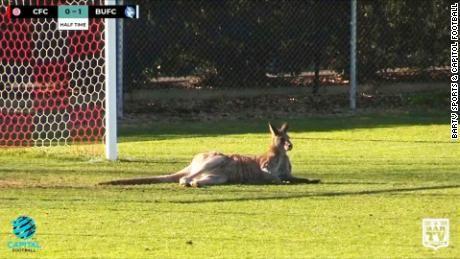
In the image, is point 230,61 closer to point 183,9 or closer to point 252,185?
point 183,9

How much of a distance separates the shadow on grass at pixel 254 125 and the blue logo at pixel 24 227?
7.00m

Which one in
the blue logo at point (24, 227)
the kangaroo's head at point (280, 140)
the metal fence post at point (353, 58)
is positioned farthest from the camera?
the metal fence post at point (353, 58)

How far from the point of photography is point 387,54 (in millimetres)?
21125

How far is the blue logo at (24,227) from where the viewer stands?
861 centimetres

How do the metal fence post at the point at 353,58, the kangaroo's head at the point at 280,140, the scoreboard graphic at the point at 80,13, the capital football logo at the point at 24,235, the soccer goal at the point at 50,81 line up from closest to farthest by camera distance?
the capital football logo at the point at 24,235
the kangaroo's head at the point at 280,140
the scoreboard graphic at the point at 80,13
the soccer goal at the point at 50,81
the metal fence post at the point at 353,58

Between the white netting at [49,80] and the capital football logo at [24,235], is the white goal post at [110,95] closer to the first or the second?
the white netting at [49,80]

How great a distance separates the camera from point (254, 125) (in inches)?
707

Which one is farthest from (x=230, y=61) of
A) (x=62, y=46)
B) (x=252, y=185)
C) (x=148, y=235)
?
(x=148, y=235)

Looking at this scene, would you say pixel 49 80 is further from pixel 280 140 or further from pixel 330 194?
pixel 330 194

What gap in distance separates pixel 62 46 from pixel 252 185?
638 cm

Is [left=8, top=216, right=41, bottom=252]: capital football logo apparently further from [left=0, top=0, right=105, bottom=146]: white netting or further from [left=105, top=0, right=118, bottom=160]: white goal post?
[left=0, top=0, right=105, bottom=146]: white netting

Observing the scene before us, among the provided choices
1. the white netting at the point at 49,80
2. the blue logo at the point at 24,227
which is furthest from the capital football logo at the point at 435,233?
the white netting at the point at 49,80

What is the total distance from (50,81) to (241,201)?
7.43 m

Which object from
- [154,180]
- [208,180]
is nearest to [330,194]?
[208,180]
